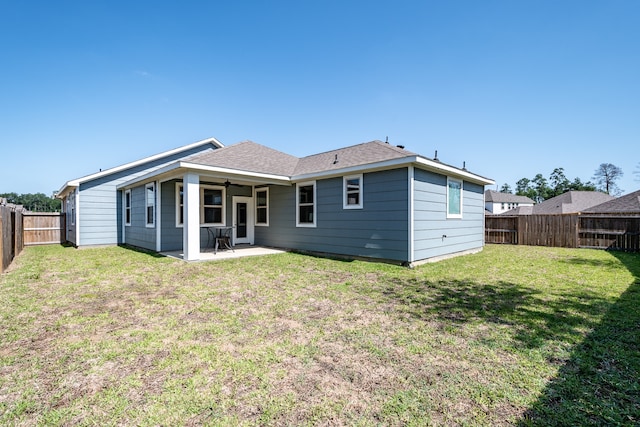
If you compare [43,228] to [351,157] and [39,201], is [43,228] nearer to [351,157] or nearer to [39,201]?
[351,157]

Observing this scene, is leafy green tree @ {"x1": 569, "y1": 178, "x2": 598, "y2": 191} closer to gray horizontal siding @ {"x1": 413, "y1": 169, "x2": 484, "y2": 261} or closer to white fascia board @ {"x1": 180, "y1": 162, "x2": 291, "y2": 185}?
gray horizontal siding @ {"x1": 413, "y1": 169, "x2": 484, "y2": 261}

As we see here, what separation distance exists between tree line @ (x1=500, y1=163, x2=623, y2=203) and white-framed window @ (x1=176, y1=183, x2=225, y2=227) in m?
67.5

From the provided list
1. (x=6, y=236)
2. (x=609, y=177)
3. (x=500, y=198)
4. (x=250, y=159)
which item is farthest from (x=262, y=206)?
(x=609, y=177)

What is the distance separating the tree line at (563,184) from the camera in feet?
170

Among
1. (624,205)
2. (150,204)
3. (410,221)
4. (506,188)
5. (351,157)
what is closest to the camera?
(410,221)

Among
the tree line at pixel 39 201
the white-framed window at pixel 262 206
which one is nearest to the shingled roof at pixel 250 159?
the white-framed window at pixel 262 206

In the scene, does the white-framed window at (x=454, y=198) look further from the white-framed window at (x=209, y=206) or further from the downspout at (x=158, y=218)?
the downspout at (x=158, y=218)

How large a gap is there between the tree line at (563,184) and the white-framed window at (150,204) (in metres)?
69.6

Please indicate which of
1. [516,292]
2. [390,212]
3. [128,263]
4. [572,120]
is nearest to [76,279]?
[128,263]

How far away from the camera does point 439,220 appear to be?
8609mm

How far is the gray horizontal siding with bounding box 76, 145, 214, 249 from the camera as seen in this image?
39.3 feet

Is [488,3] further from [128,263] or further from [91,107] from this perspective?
[91,107]

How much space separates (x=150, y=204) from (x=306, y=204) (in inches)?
230

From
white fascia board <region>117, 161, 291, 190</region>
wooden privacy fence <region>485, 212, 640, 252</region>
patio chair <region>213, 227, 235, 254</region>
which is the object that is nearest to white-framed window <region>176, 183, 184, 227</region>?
white fascia board <region>117, 161, 291, 190</region>
